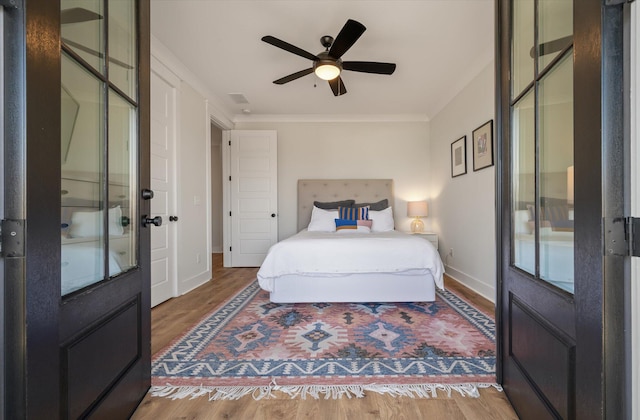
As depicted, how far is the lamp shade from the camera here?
4287 mm

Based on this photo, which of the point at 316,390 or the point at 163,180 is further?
the point at 163,180

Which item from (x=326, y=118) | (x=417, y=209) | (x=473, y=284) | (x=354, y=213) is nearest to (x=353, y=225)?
(x=354, y=213)

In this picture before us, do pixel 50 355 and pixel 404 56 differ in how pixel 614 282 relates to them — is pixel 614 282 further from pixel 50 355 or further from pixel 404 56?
pixel 404 56

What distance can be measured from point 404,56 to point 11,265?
124 inches

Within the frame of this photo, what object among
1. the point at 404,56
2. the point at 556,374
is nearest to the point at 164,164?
the point at 404,56

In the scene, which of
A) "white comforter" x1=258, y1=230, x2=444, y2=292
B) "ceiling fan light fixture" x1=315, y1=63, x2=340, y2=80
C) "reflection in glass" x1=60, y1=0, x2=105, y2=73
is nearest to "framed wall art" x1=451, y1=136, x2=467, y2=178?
"white comforter" x1=258, y1=230, x2=444, y2=292

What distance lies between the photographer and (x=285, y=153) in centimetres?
476

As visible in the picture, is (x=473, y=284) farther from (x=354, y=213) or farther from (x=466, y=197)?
(x=354, y=213)

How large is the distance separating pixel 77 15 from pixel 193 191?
262 cm

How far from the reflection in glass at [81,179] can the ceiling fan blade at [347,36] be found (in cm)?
154

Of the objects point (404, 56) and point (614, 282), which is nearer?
point (614, 282)

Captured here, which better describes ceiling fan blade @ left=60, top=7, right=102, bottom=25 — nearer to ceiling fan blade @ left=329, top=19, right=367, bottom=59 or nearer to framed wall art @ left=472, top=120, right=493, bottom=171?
ceiling fan blade @ left=329, top=19, right=367, bottom=59

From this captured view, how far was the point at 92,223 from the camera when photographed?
1053 millimetres

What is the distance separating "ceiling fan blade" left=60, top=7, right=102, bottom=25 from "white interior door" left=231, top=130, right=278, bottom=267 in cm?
350
